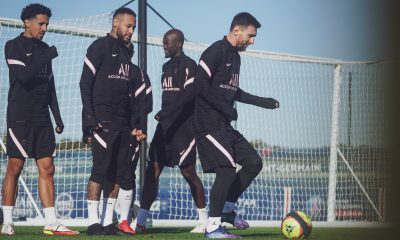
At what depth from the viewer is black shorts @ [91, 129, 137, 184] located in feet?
18.6

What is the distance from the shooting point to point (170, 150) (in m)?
6.82

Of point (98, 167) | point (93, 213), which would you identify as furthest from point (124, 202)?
point (98, 167)

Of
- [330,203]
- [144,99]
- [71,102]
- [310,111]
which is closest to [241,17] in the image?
[144,99]

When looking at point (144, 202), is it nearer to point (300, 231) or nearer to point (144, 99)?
point (144, 99)

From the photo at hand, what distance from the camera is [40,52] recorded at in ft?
19.6

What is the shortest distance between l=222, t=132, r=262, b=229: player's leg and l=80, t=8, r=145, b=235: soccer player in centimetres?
86

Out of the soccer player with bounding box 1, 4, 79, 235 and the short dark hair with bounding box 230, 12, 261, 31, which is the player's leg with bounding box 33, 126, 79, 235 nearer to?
the soccer player with bounding box 1, 4, 79, 235

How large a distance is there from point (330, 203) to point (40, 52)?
7.22 meters

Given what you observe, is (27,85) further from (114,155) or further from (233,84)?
(233,84)

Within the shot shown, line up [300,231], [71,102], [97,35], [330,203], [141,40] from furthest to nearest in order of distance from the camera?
[330,203] → [71,102] → [97,35] → [141,40] → [300,231]

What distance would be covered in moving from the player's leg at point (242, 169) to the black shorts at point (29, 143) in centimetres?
163

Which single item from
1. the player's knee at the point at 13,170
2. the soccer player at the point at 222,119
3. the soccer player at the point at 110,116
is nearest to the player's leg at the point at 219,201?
the soccer player at the point at 222,119

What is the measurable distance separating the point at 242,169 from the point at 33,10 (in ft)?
7.65

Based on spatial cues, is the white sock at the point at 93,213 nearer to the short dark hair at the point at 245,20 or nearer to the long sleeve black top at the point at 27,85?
the long sleeve black top at the point at 27,85
